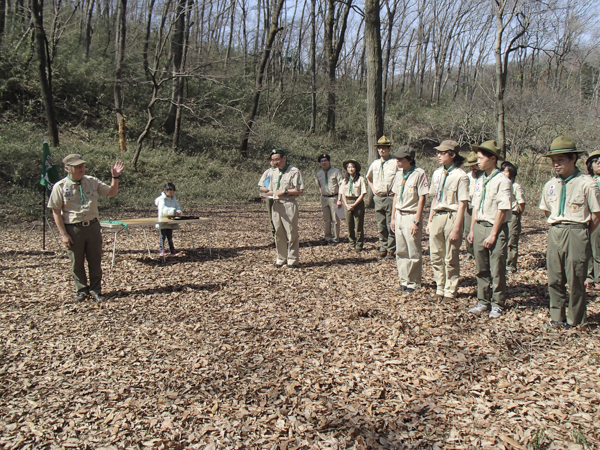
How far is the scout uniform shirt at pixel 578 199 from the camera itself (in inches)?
169

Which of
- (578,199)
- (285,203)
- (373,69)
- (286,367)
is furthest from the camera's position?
(373,69)

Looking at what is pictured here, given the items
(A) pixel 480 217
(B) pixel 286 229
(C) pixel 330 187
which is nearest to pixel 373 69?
(C) pixel 330 187

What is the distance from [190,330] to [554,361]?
12.3ft

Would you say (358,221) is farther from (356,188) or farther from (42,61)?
(42,61)

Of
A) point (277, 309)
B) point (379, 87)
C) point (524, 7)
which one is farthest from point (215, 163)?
point (277, 309)

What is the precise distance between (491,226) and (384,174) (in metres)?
3.04

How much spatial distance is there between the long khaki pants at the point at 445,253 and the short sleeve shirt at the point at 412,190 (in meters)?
0.38

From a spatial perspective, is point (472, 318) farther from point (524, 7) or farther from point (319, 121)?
point (319, 121)

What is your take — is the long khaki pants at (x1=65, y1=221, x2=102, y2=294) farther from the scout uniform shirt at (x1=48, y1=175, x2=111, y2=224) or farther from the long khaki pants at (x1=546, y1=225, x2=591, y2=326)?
the long khaki pants at (x1=546, y1=225, x2=591, y2=326)

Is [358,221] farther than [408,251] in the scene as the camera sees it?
Yes

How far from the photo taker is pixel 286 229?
7523 millimetres

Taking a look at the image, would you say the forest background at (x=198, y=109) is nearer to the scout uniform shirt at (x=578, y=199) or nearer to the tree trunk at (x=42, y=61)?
the tree trunk at (x=42, y=61)

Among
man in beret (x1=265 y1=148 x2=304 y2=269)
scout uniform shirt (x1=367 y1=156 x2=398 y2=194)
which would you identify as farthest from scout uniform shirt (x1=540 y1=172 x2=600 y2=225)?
man in beret (x1=265 y1=148 x2=304 y2=269)

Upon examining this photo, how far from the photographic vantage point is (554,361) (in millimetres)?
4074
